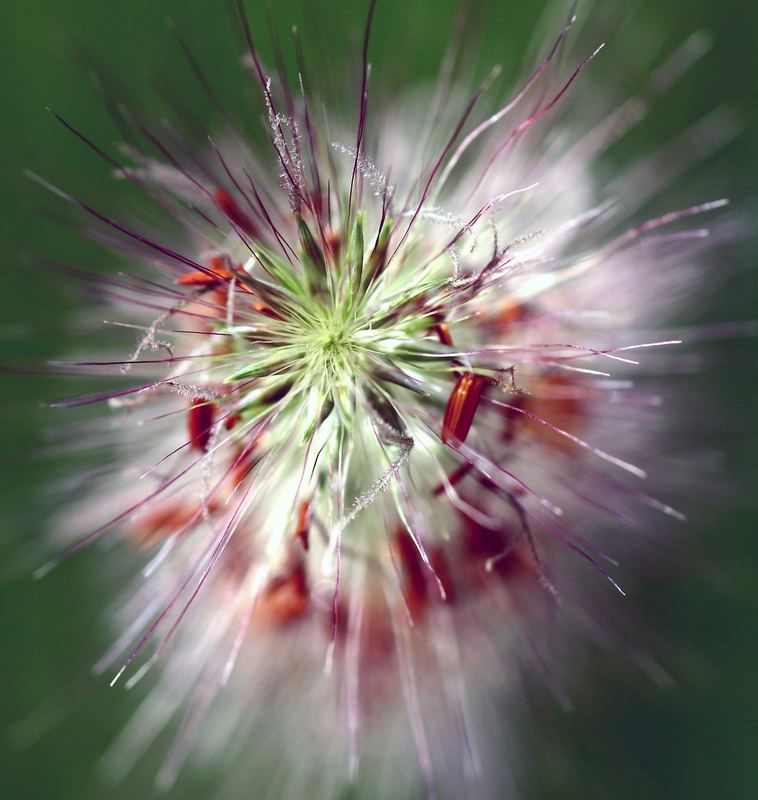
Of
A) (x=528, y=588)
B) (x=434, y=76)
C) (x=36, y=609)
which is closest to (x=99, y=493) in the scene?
(x=36, y=609)

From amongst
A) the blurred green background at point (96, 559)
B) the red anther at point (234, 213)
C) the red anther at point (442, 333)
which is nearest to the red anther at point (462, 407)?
the red anther at point (442, 333)

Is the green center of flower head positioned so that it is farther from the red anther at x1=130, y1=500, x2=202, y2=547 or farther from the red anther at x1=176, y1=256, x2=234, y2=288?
the red anther at x1=130, y1=500, x2=202, y2=547

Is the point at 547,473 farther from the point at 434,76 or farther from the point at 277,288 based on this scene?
the point at 434,76

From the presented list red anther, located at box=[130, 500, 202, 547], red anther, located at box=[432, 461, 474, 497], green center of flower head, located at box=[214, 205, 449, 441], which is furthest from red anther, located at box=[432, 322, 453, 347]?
red anther, located at box=[130, 500, 202, 547]

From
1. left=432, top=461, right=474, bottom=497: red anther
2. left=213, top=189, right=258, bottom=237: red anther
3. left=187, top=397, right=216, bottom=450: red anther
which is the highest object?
left=213, top=189, right=258, bottom=237: red anther

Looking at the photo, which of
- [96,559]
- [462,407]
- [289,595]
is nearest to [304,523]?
[289,595]

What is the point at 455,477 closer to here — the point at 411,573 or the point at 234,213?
the point at 411,573
